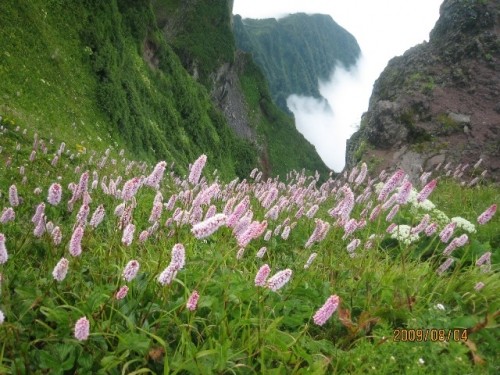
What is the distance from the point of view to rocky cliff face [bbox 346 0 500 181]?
17.3m

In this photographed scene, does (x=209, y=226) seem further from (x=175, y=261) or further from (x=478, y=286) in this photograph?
(x=478, y=286)

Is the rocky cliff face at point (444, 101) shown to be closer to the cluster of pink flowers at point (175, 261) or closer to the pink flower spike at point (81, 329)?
the cluster of pink flowers at point (175, 261)

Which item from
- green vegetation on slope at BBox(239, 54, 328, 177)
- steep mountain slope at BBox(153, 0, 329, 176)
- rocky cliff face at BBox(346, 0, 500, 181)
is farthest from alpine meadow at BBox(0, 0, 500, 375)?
green vegetation on slope at BBox(239, 54, 328, 177)

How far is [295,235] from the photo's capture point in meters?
6.20

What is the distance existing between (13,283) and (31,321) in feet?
1.80

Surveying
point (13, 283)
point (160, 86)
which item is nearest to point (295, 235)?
point (13, 283)

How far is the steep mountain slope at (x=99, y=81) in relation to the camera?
2105 centimetres

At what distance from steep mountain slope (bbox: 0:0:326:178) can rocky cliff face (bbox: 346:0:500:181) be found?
1374 cm

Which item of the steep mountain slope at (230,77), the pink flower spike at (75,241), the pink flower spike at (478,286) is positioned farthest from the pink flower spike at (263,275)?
the steep mountain slope at (230,77)
